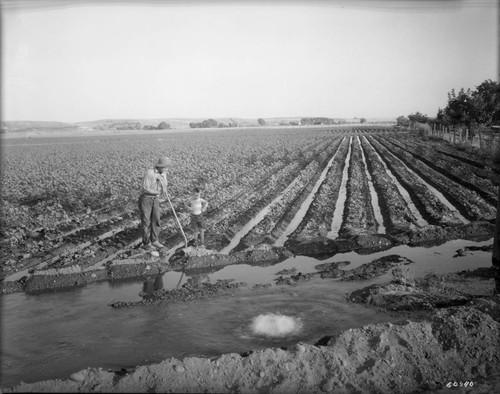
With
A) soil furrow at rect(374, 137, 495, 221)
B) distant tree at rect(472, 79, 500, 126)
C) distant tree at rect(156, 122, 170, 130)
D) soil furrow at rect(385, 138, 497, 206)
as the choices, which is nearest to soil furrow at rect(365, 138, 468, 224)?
soil furrow at rect(374, 137, 495, 221)

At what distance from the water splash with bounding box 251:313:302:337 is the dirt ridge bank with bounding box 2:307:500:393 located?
47 centimetres

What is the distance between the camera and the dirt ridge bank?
3.34 meters

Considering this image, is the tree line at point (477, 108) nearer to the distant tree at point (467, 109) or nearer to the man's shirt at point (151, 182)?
the distant tree at point (467, 109)

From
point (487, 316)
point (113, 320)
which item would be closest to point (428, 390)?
point (487, 316)

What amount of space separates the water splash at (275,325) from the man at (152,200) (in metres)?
3.40

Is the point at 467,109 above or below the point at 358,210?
above

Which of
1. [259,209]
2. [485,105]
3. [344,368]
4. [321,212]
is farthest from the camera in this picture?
[485,105]

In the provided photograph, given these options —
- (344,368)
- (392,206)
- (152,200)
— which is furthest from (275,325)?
(392,206)

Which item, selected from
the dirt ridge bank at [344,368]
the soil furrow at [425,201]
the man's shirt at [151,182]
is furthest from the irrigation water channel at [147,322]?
the soil furrow at [425,201]

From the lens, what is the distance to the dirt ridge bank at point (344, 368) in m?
3.34

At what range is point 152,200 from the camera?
742 cm

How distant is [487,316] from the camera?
4266mm

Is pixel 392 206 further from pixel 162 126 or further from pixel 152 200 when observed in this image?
pixel 162 126

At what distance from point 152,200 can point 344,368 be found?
4.91 m
